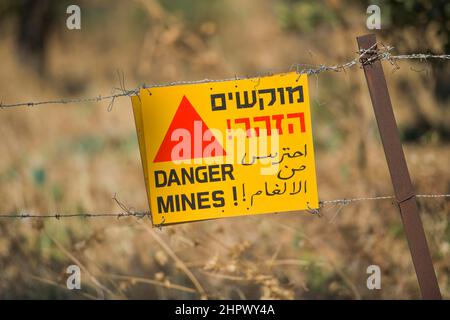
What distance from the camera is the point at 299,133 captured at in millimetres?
3756

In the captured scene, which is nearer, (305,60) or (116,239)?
(116,239)

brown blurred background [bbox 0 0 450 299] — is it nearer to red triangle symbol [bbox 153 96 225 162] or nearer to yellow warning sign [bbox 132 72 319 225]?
yellow warning sign [bbox 132 72 319 225]

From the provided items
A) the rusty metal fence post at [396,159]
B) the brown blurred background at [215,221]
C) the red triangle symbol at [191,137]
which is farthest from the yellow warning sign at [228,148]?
the brown blurred background at [215,221]

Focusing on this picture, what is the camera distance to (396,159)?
3.70 metres

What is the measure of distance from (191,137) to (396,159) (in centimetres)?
101

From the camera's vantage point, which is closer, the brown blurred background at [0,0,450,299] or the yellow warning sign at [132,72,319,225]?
the yellow warning sign at [132,72,319,225]

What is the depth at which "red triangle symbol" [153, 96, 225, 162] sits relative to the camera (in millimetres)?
3758

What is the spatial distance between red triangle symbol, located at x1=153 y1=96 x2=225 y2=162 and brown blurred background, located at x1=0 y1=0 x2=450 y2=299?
0.93 metres

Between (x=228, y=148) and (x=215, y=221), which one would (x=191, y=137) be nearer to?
(x=228, y=148)

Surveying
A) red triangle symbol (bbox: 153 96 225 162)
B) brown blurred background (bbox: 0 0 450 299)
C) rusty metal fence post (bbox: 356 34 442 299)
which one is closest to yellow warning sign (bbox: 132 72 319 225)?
red triangle symbol (bbox: 153 96 225 162)

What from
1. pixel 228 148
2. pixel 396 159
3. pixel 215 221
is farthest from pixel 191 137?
pixel 215 221
